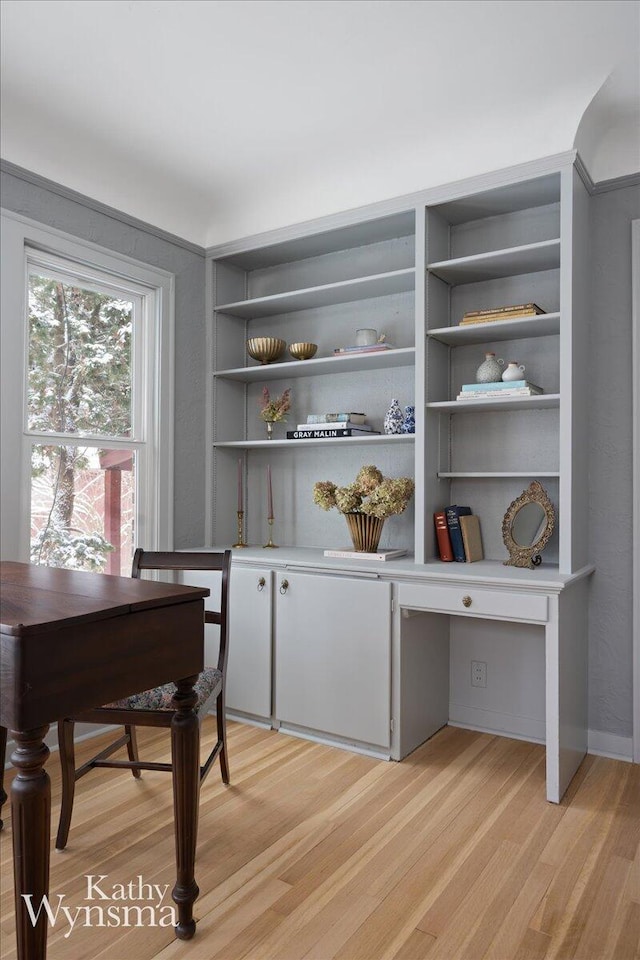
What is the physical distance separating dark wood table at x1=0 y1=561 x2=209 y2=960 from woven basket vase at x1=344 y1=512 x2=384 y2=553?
1342mm

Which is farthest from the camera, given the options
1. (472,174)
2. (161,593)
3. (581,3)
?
(472,174)

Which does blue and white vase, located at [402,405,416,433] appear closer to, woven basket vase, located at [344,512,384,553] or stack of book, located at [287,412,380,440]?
stack of book, located at [287,412,380,440]

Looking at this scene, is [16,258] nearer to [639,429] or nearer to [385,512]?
[385,512]

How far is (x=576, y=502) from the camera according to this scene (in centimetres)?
263

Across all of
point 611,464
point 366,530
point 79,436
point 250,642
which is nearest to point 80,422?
point 79,436

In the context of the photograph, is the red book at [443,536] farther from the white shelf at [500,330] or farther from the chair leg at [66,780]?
the chair leg at [66,780]

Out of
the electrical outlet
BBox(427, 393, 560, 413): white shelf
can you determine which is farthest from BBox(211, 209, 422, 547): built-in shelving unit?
the electrical outlet

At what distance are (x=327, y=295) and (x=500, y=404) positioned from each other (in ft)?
3.53

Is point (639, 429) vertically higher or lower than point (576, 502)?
higher

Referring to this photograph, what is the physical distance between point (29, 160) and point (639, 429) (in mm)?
2743

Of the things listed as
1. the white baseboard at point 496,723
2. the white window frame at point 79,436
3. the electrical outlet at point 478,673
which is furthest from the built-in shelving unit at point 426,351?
the white baseboard at point 496,723

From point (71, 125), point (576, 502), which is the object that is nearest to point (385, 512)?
point (576, 502)

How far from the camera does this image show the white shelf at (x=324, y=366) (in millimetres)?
3037

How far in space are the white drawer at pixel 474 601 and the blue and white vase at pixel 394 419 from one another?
0.74 meters
